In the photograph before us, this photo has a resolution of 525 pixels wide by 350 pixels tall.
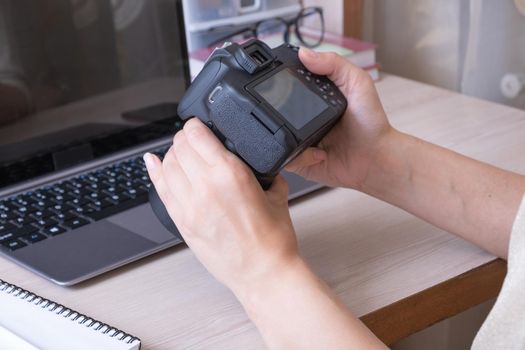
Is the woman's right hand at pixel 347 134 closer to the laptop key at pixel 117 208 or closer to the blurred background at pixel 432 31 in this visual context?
the laptop key at pixel 117 208

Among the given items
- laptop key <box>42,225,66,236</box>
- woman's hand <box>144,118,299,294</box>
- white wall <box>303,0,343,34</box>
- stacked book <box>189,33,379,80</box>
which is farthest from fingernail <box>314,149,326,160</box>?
white wall <box>303,0,343,34</box>

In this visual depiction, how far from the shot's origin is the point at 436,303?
65 cm

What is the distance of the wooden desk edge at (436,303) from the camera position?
0.62 meters

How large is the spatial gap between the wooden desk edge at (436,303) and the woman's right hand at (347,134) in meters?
0.14

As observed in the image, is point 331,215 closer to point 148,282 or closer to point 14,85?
point 148,282

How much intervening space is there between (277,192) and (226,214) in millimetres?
71

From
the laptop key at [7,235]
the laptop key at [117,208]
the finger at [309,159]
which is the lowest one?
the laptop key at [117,208]

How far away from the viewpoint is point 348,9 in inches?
47.7

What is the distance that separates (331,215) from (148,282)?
0.20 meters

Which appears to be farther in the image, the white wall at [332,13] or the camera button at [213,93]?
the white wall at [332,13]

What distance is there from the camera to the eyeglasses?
3.84 feet

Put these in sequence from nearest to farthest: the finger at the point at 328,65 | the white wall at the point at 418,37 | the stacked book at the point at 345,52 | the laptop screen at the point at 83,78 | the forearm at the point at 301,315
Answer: the forearm at the point at 301,315
the finger at the point at 328,65
the laptop screen at the point at 83,78
the stacked book at the point at 345,52
the white wall at the point at 418,37

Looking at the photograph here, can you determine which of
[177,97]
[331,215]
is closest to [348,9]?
[177,97]

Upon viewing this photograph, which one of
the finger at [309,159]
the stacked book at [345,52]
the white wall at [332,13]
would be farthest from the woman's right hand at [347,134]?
the white wall at [332,13]
